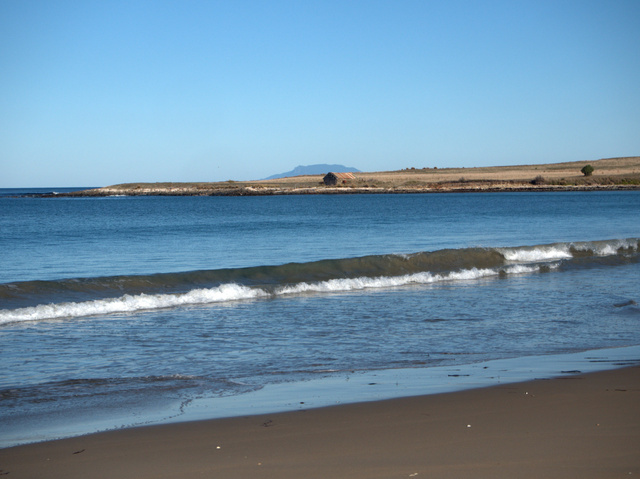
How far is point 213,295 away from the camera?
1575cm

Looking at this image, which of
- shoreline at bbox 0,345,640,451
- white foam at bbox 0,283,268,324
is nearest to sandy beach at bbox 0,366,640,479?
shoreline at bbox 0,345,640,451

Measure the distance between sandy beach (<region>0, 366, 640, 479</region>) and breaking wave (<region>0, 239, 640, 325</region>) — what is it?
8.45 meters

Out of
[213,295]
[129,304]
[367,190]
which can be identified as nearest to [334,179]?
[367,190]

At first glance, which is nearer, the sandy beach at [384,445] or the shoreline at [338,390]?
the sandy beach at [384,445]

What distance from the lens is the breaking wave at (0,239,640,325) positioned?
1449cm

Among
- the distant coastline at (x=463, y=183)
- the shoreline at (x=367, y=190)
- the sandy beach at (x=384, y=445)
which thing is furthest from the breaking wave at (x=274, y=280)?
the distant coastline at (x=463, y=183)

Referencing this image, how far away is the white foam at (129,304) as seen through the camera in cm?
1325

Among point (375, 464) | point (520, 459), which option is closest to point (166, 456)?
point (375, 464)

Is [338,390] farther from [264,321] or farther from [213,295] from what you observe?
[213,295]

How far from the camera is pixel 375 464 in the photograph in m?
5.15

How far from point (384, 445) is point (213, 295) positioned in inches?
419

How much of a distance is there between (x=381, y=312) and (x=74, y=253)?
59.3ft

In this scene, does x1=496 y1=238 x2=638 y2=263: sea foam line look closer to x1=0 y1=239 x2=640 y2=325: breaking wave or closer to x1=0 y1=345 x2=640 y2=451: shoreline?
x1=0 y1=239 x2=640 y2=325: breaking wave

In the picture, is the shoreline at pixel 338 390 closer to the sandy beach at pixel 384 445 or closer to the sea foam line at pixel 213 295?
the sandy beach at pixel 384 445
